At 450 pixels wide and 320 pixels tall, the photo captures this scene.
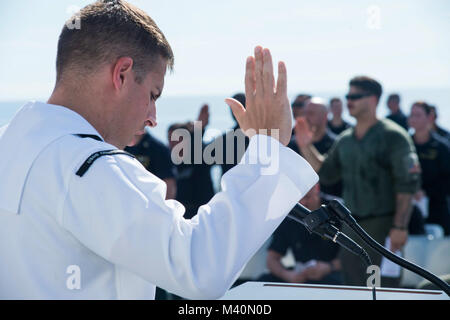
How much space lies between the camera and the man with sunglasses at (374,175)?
457 cm

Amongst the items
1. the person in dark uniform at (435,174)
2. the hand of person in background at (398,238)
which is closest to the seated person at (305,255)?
the hand of person in background at (398,238)

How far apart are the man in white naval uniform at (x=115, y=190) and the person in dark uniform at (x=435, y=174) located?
17.0 ft

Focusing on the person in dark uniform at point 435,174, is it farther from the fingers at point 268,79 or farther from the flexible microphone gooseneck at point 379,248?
the fingers at point 268,79

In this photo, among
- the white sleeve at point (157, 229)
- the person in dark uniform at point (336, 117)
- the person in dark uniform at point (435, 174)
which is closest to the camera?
the white sleeve at point (157, 229)

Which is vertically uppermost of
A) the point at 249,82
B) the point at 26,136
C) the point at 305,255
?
the point at 249,82

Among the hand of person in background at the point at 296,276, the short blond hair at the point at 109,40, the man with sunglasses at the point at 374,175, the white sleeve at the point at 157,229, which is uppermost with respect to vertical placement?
the short blond hair at the point at 109,40

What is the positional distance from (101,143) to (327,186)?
4329 millimetres

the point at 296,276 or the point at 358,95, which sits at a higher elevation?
the point at 358,95

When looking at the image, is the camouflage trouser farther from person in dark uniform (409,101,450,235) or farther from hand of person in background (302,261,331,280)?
person in dark uniform (409,101,450,235)

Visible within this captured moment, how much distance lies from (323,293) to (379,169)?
2.97m

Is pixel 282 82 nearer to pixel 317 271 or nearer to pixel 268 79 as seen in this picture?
pixel 268 79

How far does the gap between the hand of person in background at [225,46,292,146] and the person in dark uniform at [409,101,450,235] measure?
5.21 m

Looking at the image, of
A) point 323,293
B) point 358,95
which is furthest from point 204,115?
point 323,293

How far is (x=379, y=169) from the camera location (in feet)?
15.3
